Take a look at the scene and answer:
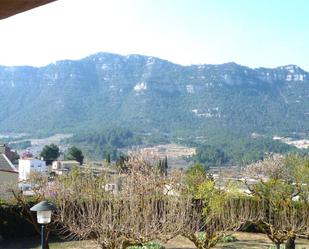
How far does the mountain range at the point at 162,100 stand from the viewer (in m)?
109

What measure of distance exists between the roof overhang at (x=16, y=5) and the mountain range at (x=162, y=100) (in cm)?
10349

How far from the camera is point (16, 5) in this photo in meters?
0.94

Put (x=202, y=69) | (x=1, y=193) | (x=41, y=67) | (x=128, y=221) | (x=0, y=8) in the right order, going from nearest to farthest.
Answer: (x=0, y=8) → (x=128, y=221) → (x=1, y=193) → (x=202, y=69) → (x=41, y=67)

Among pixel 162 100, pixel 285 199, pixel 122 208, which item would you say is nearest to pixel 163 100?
pixel 162 100

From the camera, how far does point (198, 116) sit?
11062cm

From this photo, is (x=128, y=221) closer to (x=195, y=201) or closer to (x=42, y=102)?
(x=195, y=201)

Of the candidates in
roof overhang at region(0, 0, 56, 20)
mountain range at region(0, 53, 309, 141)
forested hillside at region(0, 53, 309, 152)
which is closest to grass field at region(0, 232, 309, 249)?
roof overhang at region(0, 0, 56, 20)

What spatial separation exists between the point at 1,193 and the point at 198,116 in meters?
89.5

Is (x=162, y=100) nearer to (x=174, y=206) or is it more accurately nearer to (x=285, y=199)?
(x=285, y=199)

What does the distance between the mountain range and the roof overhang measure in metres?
103

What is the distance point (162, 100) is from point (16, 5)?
375 feet

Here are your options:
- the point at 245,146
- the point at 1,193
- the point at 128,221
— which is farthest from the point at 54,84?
the point at 128,221

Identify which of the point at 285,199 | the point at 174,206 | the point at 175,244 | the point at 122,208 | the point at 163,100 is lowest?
the point at 175,244

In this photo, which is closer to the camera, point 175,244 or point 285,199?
point 285,199
